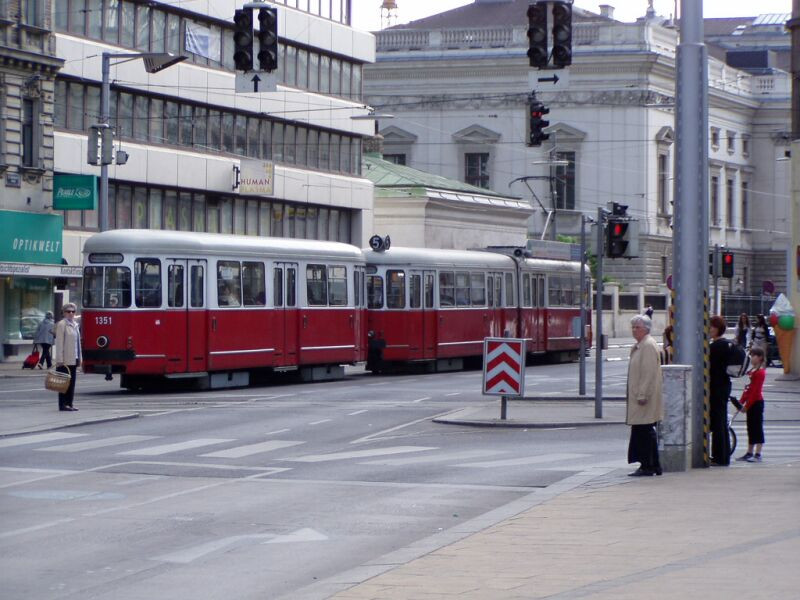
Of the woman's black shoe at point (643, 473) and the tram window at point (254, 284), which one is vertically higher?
the tram window at point (254, 284)

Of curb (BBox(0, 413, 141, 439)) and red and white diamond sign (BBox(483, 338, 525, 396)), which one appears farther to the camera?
red and white diamond sign (BBox(483, 338, 525, 396))

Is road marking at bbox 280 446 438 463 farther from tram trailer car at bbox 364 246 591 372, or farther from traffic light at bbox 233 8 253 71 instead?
tram trailer car at bbox 364 246 591 372

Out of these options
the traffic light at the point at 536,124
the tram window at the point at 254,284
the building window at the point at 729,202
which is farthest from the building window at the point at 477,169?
the traffic light at the point at 536,124

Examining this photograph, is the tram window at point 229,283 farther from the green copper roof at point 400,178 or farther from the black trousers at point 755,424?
the green copper roof at point 400,178

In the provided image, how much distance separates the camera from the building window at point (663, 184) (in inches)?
3236

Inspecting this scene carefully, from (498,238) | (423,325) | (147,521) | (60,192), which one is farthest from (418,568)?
(498,238)

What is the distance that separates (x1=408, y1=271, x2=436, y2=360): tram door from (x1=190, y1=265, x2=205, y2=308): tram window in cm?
864

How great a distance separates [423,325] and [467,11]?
5369 cm

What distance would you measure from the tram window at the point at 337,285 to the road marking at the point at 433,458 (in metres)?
16.3

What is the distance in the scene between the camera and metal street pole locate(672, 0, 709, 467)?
17.2 metres

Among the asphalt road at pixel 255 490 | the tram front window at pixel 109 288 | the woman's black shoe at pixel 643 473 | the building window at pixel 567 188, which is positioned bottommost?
the asphalt road at pixel 255 490

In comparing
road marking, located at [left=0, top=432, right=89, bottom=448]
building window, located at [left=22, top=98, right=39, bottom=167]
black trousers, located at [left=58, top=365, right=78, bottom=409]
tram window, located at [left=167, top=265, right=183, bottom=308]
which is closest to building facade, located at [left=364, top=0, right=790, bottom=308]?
building window, located at [left=22, top=98, right=39, bottom=167]

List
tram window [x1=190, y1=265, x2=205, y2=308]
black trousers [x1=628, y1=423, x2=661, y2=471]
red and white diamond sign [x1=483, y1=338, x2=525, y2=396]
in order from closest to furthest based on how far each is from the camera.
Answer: black trousers [x1=628, y1=423, x2=661, y2=471], red and white diamond sign [x1=483, y1=338, x2=525, y2=396], tram window [x1=190, y1=265, x2=205, y2=308]

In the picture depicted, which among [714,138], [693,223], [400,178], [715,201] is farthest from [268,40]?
[715,201]
